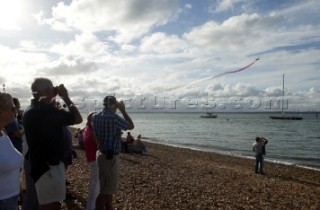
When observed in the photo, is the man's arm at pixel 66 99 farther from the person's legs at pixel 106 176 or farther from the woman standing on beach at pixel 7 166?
the person's legs at pixel 106 176

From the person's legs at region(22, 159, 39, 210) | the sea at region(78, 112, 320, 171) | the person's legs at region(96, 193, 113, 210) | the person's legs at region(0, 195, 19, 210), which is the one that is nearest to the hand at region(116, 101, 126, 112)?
the person's legs at region(96, 193, 113, 210)

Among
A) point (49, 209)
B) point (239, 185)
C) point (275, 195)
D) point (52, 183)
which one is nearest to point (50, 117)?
point (52, 183)

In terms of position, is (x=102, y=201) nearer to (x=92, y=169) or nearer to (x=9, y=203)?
(x=92, y=169)

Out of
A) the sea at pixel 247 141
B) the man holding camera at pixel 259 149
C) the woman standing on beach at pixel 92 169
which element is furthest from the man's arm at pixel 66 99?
the sea at pixel 247 141

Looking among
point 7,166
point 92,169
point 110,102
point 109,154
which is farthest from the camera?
point 92,169

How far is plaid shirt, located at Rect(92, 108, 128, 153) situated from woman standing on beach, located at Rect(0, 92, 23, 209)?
2031 mm

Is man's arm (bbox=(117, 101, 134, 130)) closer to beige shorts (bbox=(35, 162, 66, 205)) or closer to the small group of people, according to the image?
the small group of people

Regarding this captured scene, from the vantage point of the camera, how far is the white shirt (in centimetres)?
344

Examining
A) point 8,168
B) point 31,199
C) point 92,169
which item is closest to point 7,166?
point 8,168

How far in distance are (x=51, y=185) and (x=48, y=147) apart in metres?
0.44

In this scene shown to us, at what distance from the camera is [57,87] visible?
4336mm

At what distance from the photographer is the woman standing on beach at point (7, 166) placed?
136 inches

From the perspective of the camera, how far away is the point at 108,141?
5.55 meters

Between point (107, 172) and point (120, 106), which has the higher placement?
point (120, 106)
